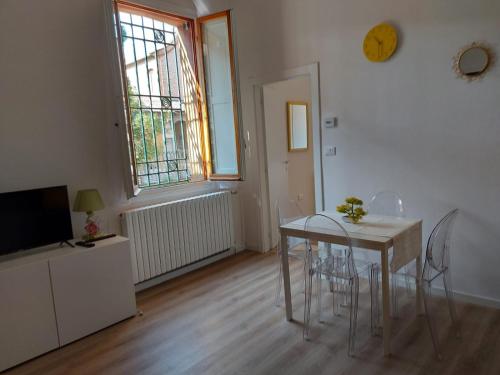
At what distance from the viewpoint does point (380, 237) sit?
7.75 feet

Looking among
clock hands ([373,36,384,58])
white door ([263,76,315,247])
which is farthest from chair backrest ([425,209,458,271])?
white door ([263,76,315,247])

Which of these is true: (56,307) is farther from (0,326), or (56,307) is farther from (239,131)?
(239,131)

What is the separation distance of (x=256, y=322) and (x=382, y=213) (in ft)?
4.70

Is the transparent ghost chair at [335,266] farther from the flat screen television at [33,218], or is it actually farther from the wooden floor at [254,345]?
the flat screen television at [33,218]

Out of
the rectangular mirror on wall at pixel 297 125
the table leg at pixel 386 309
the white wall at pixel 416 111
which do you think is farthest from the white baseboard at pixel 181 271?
the table leg at pixel 386 309

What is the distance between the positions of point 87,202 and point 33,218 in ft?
1.31

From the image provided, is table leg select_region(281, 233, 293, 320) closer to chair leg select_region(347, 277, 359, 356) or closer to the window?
chair leg select_region(347, 277, 359, 356)

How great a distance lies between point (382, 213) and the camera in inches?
126

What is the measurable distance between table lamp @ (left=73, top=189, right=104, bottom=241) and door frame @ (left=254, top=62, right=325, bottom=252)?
6.51 ft

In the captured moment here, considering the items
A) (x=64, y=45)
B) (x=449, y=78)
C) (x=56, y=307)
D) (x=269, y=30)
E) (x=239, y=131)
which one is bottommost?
(x=56, y=307)

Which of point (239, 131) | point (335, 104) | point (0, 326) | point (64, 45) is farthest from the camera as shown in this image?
point (239, 131)

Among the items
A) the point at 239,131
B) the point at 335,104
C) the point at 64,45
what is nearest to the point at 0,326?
the point at 64,45

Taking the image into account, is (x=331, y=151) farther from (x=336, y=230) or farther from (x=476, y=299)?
(x=476, y=299)

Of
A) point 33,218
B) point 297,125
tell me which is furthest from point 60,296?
point 297,125
